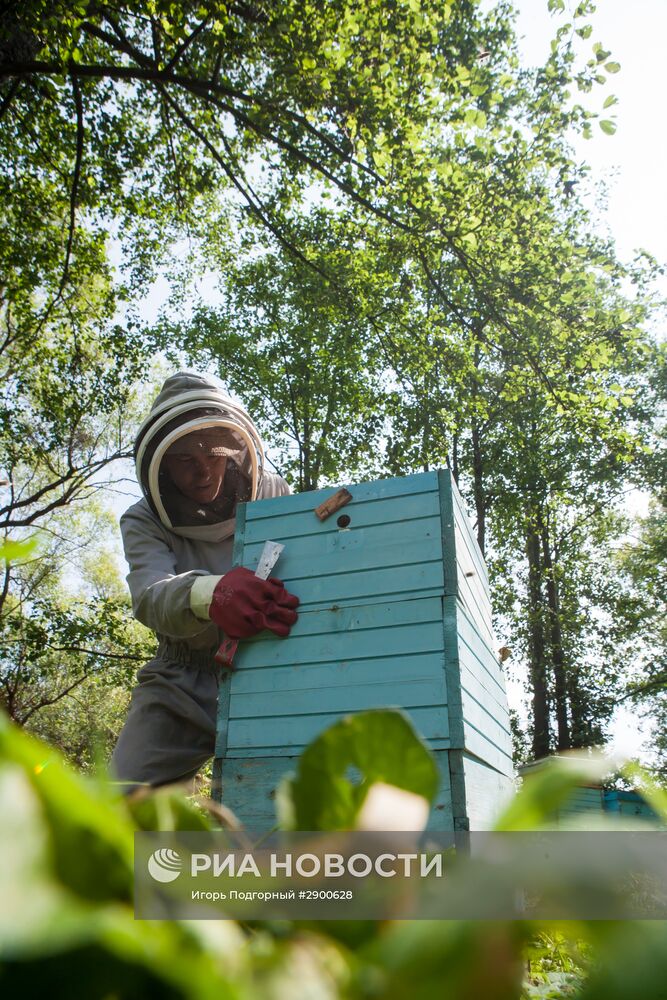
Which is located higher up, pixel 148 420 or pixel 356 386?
pixel 356 386

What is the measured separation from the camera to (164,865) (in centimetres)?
20

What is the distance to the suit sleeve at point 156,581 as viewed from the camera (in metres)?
2.48

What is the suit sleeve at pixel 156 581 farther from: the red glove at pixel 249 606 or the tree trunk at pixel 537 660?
the tree trunk at pixel 537 660

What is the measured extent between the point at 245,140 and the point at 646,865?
25.5 feet

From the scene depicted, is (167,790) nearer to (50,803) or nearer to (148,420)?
(50,803)

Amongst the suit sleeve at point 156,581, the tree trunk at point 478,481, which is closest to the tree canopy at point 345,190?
the tree trunk at point 478,481

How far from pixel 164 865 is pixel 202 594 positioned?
2.24 meters

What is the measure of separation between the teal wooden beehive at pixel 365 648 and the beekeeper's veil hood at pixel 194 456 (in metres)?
0.61

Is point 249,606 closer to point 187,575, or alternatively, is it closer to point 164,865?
point 187,575

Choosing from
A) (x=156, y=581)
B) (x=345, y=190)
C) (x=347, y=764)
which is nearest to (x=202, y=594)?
(x=156, y=581)

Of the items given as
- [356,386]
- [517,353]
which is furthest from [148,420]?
[356,386]

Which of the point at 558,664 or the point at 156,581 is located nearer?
the point at 156,581

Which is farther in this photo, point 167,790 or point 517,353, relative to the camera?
point 517,353

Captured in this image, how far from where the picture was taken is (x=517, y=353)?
6.29 m
